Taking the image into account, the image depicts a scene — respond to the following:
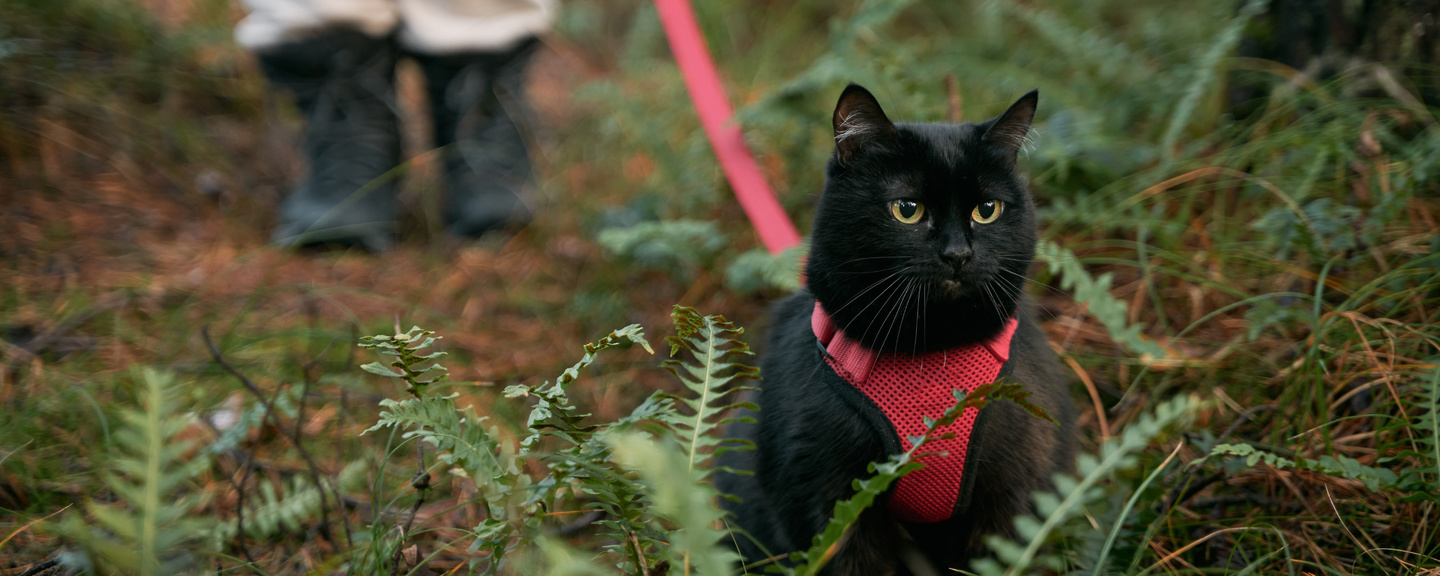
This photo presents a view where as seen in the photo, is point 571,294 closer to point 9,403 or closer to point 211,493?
point 211,493

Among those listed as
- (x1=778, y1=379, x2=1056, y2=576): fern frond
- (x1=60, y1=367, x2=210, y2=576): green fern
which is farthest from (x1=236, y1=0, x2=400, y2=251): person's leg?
(x1=778, y1=379, x2=1056, y2=576): fern frond

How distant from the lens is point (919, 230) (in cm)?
140

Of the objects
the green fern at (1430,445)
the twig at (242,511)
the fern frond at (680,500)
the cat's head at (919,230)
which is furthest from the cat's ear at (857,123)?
the twig at (242,511)

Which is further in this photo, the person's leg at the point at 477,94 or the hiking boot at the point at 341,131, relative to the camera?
the person's leg at the point at 477,94

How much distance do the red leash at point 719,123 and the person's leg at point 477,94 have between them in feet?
3.44

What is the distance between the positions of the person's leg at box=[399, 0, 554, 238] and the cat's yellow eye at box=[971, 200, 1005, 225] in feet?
8.03

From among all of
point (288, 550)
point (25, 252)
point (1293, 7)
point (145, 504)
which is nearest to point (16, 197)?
point (25, 252)

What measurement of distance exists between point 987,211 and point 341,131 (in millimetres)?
2892

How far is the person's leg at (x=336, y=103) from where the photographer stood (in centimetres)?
313

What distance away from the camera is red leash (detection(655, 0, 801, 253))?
2.48 meters

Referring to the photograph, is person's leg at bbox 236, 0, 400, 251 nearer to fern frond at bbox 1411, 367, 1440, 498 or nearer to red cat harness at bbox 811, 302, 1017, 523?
red cat harness at bbox 811, 302, 1017, 523

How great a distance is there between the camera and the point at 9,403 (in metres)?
1.92

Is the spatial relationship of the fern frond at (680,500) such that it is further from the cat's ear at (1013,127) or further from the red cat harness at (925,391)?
the cat's ear at (1013,127)

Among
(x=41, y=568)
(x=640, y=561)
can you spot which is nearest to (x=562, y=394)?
(x=640, y=561)
